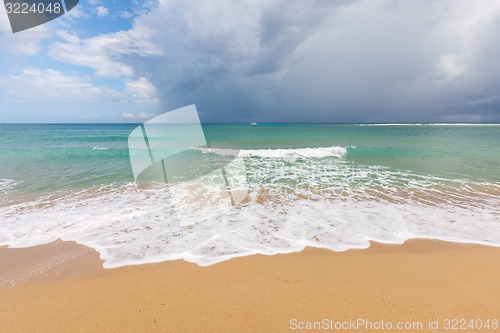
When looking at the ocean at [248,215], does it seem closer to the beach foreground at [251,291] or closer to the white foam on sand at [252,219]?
the white foam on sand at [252,219]

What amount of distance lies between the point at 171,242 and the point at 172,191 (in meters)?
4.09

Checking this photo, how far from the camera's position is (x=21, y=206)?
22.3ft

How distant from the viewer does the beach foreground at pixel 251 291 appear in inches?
109

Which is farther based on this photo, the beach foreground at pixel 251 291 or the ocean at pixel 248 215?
the ocean at pixel 248 215

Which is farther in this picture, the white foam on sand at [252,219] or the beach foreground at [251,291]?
the white foam on sand at [252,219]

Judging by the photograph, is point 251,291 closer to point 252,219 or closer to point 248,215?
point 252,219

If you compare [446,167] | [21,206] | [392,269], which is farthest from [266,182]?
[446,167]

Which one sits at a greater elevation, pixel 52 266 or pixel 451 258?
pixel 52 266

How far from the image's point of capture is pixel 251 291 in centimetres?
324

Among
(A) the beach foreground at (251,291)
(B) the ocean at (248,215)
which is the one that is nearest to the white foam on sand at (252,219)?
(B) the ocean at (248,215)

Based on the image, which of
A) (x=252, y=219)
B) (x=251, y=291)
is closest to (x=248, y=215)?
(x=252, y=219)

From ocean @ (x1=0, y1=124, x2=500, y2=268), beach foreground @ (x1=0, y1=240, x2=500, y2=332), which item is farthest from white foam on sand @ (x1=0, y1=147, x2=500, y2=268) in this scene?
beach foreground @ (x1=0, y1=240, x2=500, y2=332)

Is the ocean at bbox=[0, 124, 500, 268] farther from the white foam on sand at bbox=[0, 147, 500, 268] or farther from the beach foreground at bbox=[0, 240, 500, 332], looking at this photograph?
the beach foreground at bbox=[0, 240, 500, 332]

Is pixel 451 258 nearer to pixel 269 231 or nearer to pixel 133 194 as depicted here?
pixel 269 231
